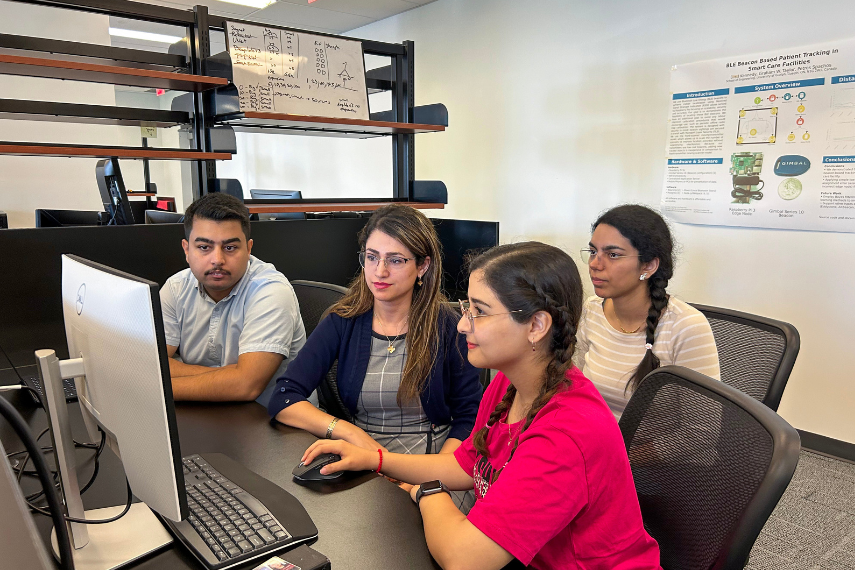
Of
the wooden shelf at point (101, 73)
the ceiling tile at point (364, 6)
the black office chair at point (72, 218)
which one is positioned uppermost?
the ceiling tile at point (364, 6)

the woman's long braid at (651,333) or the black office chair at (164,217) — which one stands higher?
the black office chair at (164,217)

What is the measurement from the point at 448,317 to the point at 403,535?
743 mm

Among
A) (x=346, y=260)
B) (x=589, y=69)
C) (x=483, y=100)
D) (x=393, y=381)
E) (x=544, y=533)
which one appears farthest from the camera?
(x=483, y=100)

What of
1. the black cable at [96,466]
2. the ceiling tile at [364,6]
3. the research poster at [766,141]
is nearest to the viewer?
the black cable at [96,466]

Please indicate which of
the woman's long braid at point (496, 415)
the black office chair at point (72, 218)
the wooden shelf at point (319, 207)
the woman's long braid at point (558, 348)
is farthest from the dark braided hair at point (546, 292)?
the black office chair at point (72, 218)

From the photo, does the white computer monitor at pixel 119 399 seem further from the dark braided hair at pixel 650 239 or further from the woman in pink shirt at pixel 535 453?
the dark braided hair at pixel 650 239

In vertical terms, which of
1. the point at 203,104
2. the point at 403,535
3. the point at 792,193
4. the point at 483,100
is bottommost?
the point at 403,535

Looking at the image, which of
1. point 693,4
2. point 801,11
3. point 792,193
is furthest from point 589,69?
point 792,193

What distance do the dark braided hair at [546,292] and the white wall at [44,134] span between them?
3959 millimetres

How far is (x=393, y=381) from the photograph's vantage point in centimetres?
147

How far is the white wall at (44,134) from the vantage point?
3.78 meters

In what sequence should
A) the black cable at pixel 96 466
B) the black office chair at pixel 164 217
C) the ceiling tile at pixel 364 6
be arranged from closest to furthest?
the black cable at pixel 96 466, the black office chair at pixel 164 217, the ceiling tile at pixel 364 6

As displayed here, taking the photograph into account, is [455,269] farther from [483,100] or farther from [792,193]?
[483,100]

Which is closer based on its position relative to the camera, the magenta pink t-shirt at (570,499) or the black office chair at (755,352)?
the magenta pink t-shirt at (570,499)
